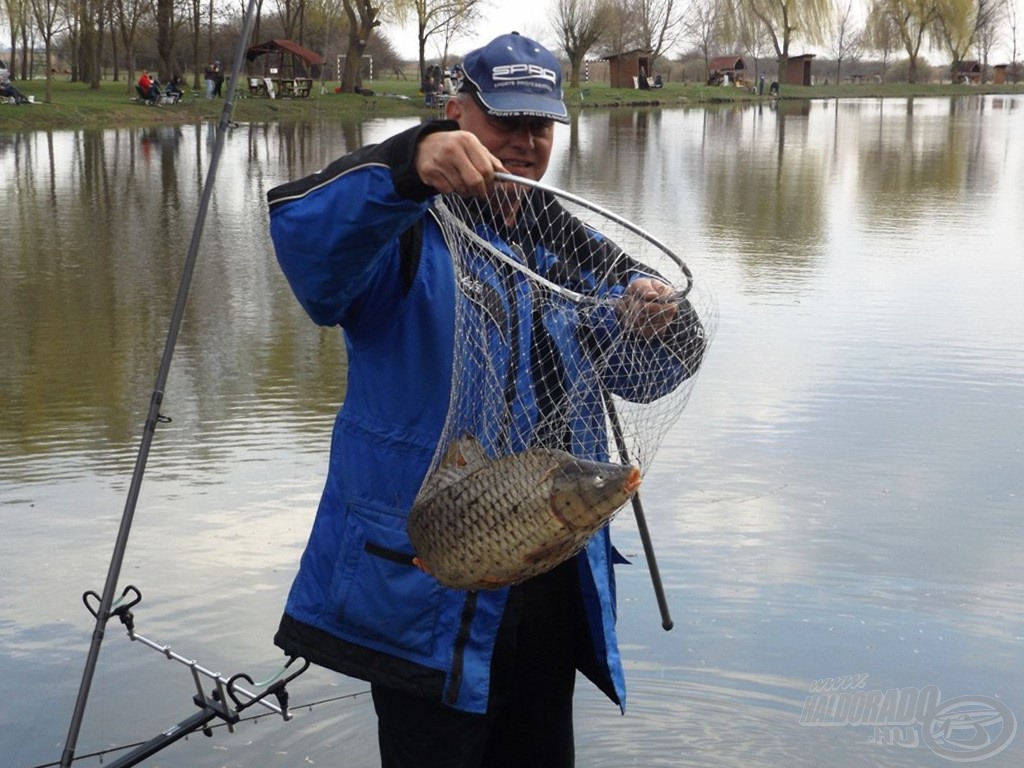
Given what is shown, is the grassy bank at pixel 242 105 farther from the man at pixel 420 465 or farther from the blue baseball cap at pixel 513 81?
the man at pixel 420 465

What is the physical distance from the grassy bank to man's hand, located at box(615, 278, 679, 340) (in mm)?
14386

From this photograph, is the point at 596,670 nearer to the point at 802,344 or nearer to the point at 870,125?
the point at 802,344

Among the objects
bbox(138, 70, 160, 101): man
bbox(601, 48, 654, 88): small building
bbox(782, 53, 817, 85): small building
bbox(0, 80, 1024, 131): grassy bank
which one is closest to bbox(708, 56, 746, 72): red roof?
bbox(782, 53, 817, 85): small building

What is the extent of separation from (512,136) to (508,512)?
2.43 feet

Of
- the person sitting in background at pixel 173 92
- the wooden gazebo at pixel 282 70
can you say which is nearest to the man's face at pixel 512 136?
the person sitting in background at pixel 173 92

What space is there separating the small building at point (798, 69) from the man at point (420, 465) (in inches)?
3750

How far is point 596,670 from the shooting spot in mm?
2764

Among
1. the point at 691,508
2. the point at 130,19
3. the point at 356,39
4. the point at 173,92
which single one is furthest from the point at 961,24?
the point at 691,508

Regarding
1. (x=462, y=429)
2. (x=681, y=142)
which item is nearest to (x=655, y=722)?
(x=462, y=429)

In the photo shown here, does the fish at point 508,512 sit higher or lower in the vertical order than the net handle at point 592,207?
lower

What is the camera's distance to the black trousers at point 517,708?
2609mm

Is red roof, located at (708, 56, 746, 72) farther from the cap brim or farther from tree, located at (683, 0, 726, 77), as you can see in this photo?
the cap brim

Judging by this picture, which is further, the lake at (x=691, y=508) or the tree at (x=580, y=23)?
the tree at (x=580, y=23)

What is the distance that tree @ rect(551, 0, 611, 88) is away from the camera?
3054 inches
